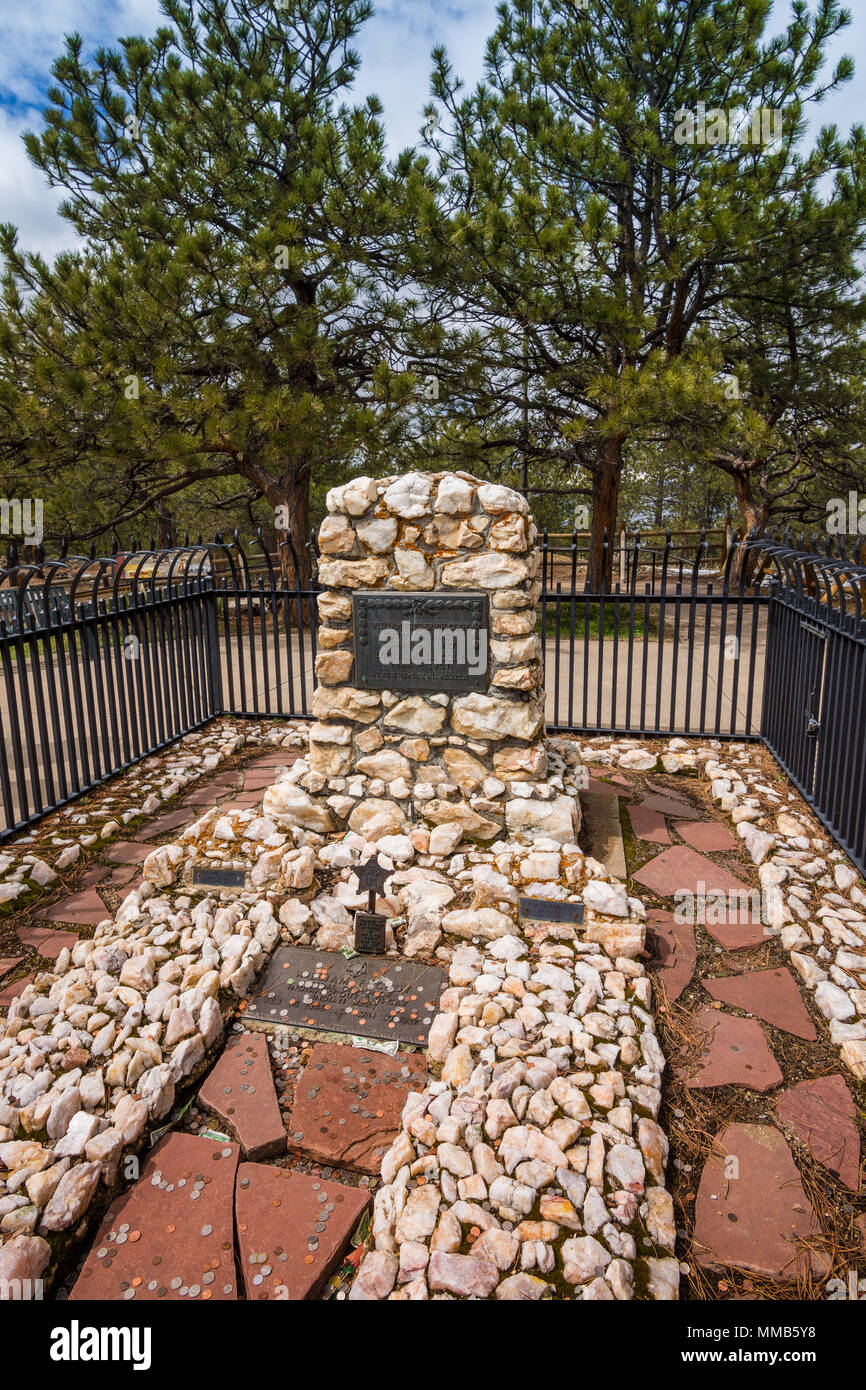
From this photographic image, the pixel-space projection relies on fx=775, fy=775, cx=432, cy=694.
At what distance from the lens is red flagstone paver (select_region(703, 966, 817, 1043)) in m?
3.05

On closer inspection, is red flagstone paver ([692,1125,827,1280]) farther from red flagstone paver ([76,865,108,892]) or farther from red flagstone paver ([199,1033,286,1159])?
red flagstone paver ([76,865,108,892])

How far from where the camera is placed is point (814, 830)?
454cm

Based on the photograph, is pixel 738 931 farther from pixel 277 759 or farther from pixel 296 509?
pixel 296 509

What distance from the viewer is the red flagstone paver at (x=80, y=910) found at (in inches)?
151

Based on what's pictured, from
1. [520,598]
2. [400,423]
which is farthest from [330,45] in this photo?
[520,598]

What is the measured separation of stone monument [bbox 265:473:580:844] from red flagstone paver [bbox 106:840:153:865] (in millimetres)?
987

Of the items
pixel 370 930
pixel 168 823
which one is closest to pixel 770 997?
pixel 370 930

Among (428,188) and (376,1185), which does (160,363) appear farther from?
(376,1185)

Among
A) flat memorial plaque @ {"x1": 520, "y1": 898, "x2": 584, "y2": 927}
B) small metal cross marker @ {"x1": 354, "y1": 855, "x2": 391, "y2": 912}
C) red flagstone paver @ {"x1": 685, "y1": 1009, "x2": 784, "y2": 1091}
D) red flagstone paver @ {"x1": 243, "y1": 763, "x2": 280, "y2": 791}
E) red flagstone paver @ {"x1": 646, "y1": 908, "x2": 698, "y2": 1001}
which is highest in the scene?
small metal cross marker @ {"x1": 354, "y1": 855, "x2": 391, "y2": 912}

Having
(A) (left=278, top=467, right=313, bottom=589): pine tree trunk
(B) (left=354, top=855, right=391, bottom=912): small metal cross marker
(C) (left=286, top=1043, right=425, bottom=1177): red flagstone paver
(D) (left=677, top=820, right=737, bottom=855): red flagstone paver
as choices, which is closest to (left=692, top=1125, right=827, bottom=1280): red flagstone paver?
(C) (left=286, top=1043, right=425, bottom=1177): red flagstone paver

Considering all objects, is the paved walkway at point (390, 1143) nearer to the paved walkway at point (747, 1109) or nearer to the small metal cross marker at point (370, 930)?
the paved walkway at point (747, 1109)

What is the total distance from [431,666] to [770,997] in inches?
85.3

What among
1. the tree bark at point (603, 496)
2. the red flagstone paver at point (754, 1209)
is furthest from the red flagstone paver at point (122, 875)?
the tree bark at point (603, 496)

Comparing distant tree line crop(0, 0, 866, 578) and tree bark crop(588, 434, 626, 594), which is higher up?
distant tree line crop(0, 0, 866, 578)
